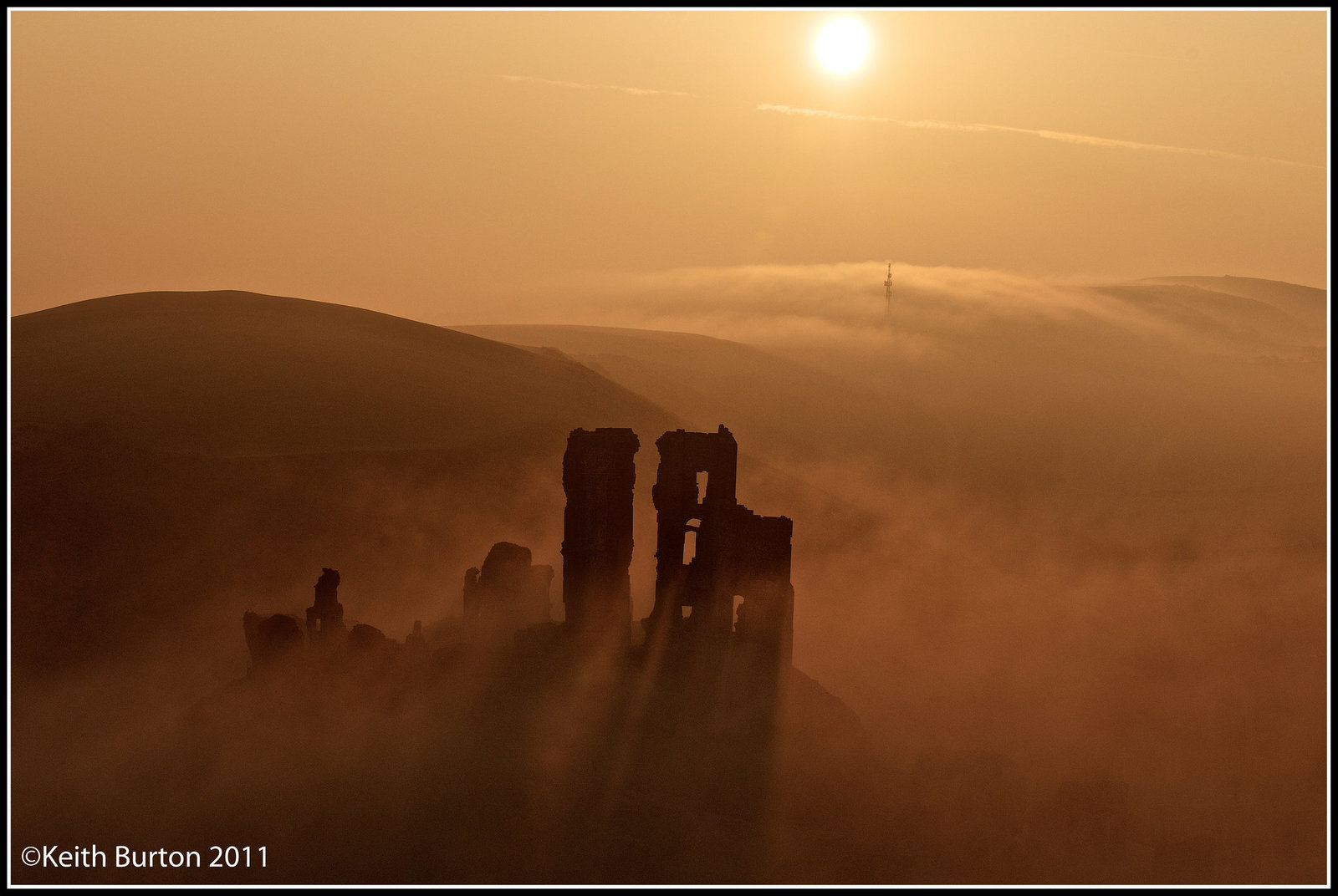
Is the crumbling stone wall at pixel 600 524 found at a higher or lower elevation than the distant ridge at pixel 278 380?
lower

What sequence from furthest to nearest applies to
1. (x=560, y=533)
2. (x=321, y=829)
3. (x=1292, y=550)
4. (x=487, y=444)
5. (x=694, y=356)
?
(x=694, y=356) → (x=1292, y=550) → (x=487, y=444) → (x=560, y=533) → (x=321, y=829)

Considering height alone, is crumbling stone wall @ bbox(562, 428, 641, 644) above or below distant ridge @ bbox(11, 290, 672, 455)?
below

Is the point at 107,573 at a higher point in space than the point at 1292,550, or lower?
lower

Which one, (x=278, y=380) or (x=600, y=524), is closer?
(x=600, y=524)

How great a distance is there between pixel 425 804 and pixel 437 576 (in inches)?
1085

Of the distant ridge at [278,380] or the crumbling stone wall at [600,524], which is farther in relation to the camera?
the distant ridge at [278,380]

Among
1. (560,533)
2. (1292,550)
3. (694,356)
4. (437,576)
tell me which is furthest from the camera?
(694,356)

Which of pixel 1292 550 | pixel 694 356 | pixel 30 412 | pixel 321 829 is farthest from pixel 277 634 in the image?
pixel 694 356

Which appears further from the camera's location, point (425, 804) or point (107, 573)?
point (107, 573)

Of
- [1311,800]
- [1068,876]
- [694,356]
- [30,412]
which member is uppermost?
[694,356]

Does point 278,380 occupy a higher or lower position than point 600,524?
higher

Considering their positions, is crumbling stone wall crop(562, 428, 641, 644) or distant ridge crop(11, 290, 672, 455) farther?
distant ridge crop(11, 290, 672, 455)

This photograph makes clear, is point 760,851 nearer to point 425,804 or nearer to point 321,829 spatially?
point 425,804

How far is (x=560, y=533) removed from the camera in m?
61.2
